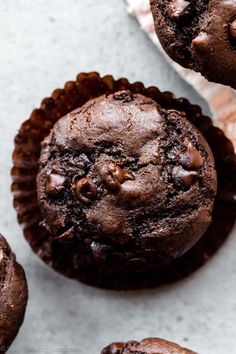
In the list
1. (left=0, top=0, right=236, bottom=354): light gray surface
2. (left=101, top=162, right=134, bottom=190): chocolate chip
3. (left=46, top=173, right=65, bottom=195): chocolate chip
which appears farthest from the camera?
(left=0, top=0, right=236, bottom=354): light gray surface

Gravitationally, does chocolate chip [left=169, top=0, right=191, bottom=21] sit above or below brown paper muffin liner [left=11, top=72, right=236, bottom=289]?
above

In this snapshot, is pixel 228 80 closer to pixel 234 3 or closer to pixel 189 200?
pixel 234 3

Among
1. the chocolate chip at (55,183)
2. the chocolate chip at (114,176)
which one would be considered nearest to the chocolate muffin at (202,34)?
the chocolate chip at (114,176)

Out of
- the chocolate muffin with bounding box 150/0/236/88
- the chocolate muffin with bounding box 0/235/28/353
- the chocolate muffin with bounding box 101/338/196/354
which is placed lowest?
the chocolate muffin with bounding box 101/338/196/354

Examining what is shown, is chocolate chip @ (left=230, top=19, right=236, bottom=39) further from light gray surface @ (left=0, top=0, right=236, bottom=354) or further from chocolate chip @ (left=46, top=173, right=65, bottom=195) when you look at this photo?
chocolate chip @ (left=46, top=173, right=65, bottom=195)

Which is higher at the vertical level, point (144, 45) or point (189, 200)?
point (144, 45)

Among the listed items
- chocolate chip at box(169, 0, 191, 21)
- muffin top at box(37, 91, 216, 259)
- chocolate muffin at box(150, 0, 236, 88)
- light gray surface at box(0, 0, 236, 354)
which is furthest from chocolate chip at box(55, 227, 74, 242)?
chocolate chip at box(169, 0, 191, 21)

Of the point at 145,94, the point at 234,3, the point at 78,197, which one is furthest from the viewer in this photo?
the point at 145,94

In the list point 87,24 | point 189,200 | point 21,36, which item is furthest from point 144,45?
point 189,200

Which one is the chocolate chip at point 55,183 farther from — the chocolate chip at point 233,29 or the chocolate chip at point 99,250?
the chocolate chip at point 233,29
